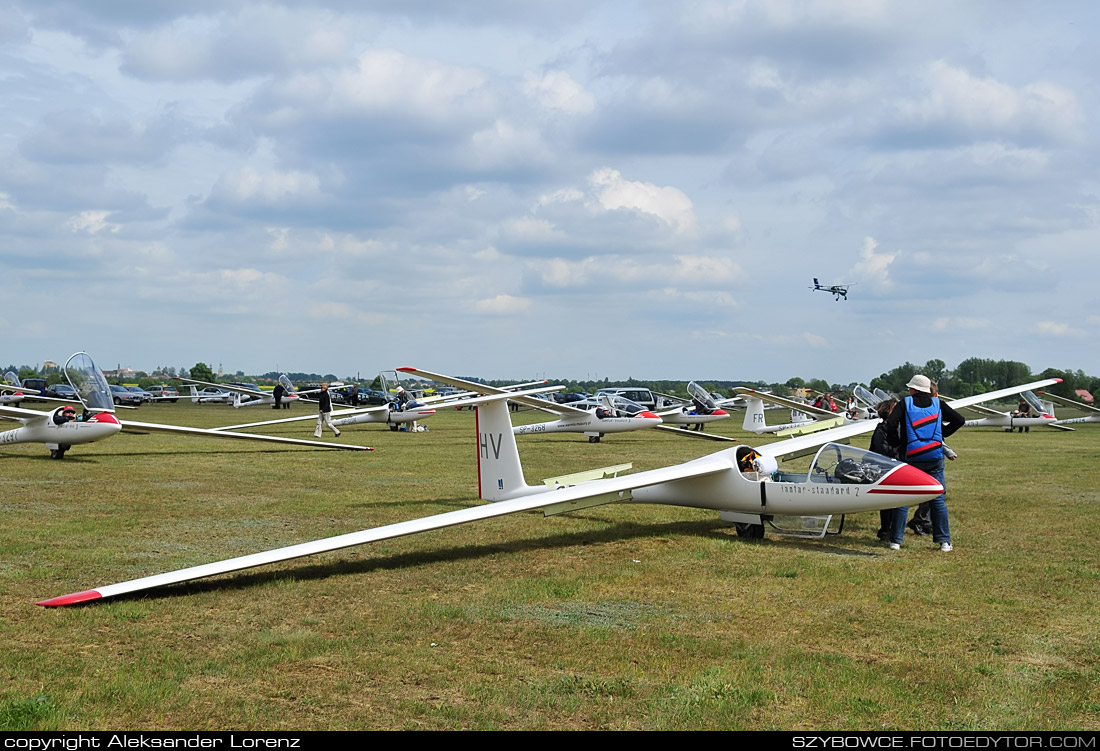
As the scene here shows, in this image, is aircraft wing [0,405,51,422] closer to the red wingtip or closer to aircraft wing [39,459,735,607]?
aircraft wing [39,459,735,607]

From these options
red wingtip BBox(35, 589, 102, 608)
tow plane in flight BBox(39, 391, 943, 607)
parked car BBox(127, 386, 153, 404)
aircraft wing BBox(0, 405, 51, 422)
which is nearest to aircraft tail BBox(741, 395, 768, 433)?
tow plane in flight BBox(39, 391, 943, 607)

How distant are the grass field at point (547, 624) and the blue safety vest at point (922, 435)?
108 centimetres

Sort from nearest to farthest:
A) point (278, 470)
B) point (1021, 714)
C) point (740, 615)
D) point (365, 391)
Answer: point (1021, 714)
point (740, 615)
point (278, 470)
point (365, 391)

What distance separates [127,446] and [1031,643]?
2317cm

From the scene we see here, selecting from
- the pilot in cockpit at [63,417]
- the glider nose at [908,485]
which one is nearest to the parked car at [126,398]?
the pilot in cockpit at [63,417]

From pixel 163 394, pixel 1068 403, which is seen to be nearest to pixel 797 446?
pixel 1068 403

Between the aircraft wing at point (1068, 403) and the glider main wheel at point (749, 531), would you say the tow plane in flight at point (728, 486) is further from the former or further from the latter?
the aircraft wing at point (1068, 403)

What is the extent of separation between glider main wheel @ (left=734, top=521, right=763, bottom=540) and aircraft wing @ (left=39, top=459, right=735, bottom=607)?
0.72m

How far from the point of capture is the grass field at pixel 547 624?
4926 mm

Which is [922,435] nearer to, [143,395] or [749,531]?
[749,531]

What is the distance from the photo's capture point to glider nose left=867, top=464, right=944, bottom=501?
9.24 m
